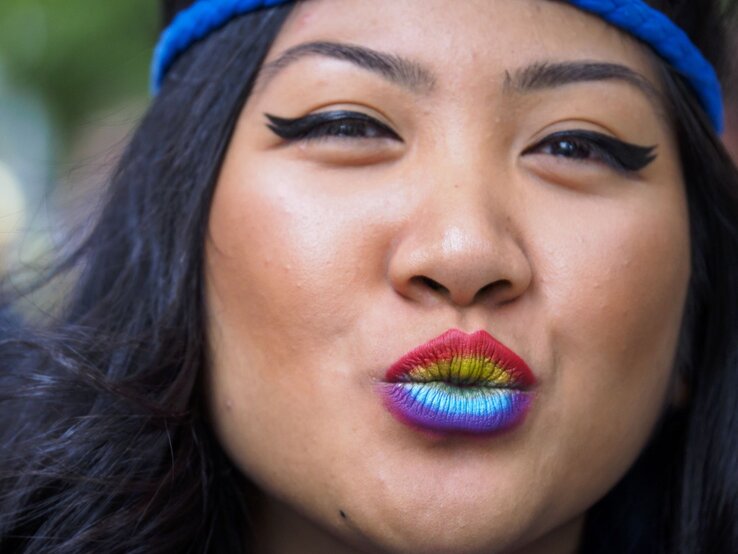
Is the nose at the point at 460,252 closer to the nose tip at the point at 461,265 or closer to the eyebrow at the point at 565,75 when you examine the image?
the nose tip at the point at 461,265

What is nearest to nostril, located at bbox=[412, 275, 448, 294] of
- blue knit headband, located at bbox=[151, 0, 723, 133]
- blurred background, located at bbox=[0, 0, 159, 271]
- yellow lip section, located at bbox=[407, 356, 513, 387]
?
yellow lip section, located at bbox=[407, 356, 513, 387]

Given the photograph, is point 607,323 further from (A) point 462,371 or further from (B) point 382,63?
(B) point 382,63

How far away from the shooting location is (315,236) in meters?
1.62

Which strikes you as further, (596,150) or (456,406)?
(596,150)

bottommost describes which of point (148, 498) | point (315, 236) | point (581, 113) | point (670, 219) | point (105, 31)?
point (148, 498)

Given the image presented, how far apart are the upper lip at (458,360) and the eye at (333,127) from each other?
370 millimetres

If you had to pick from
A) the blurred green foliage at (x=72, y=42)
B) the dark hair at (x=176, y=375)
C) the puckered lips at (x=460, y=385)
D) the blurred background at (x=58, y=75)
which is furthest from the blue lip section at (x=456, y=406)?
the blurred green foliage at (x=72, y=42)

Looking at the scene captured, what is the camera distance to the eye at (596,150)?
173 centimetres

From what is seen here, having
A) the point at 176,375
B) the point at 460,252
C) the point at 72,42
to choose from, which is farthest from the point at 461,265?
the point at 72,42

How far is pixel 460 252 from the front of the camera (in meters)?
1.52

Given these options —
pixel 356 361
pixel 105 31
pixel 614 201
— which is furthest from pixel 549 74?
pixel 105 31

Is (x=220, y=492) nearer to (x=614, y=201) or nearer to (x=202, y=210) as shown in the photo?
(x=202, y=210)

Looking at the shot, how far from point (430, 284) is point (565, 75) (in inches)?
17.8

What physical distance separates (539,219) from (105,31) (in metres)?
4.60
